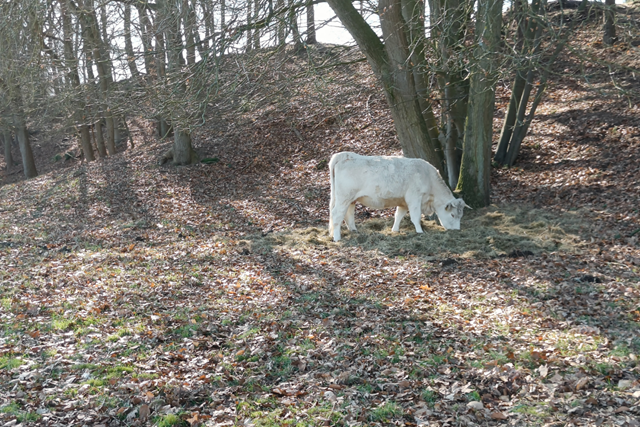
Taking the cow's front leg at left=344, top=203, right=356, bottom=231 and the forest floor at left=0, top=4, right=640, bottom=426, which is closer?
the forest floor at left=0, top=4, right=640, bottom=426

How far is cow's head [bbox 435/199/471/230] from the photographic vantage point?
495 inches

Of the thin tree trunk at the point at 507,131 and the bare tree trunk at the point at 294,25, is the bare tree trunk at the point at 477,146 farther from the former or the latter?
the bare tree trunk at the point at 294,25

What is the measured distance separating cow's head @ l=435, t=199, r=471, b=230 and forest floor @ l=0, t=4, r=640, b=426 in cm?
53

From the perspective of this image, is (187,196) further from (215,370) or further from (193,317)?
(215,370)

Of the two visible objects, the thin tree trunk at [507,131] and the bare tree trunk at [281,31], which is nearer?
the bare tree trunk at [281,31]

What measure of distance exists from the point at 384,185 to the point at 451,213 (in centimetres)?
179

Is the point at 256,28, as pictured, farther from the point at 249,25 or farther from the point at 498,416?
the point at 498,416

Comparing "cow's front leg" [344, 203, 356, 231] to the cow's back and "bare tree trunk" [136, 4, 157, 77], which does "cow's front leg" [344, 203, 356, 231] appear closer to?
the cow's back

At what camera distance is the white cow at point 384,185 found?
1255 cm

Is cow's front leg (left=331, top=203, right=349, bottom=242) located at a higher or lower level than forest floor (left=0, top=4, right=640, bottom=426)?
higher

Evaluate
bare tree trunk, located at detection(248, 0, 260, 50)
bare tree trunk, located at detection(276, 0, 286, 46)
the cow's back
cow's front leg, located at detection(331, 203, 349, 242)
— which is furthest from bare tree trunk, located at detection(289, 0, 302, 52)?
cow's front leg, located at detection(331, 203, 349, 242)

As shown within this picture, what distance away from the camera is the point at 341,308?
25.9ft

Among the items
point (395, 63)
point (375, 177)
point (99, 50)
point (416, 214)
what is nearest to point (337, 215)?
point (375, 177)

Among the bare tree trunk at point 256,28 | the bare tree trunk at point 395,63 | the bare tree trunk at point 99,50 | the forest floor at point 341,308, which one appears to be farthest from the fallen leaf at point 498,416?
the bare tree trunk at point 99,50
